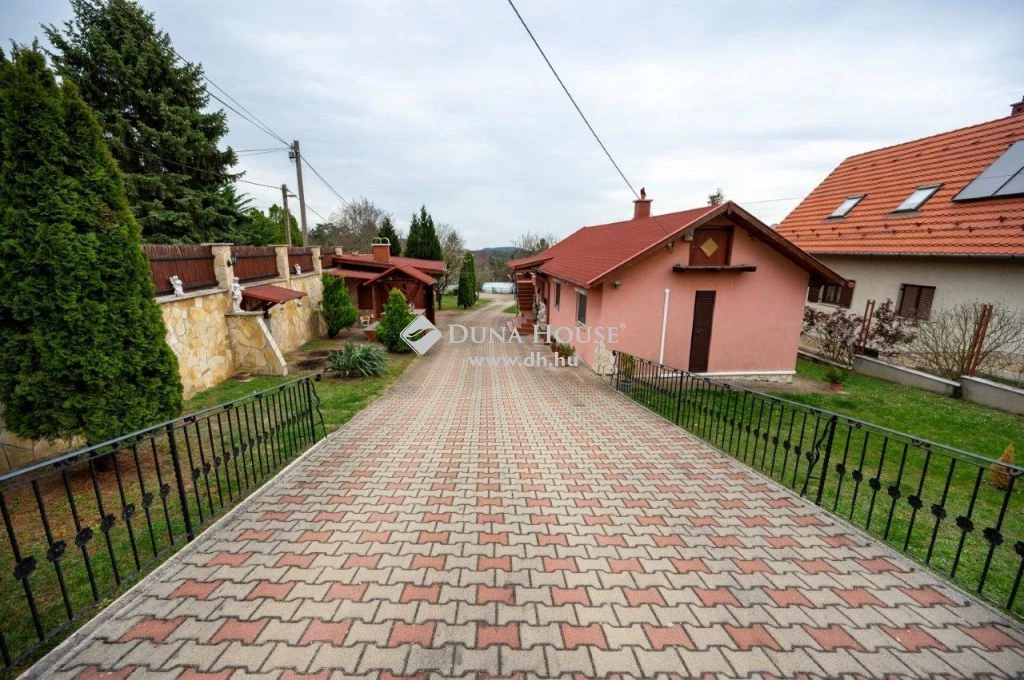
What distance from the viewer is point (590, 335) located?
11266 millimetres

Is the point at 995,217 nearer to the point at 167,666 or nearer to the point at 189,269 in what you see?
the point at 167,666

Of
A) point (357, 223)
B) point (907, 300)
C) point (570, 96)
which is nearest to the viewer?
point (570, 96)

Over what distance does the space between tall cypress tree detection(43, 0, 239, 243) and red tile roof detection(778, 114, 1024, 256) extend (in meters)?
24.7

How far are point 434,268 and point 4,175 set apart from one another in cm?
1895

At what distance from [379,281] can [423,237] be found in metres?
12.8

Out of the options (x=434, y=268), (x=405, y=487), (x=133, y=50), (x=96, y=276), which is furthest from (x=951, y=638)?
(x=133, y=50)

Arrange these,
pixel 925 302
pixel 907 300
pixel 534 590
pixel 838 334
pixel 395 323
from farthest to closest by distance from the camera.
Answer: pixel 395 323 < pixel 838 334 < pixel 907 300 < pixel 925 302 < pixel 534 590

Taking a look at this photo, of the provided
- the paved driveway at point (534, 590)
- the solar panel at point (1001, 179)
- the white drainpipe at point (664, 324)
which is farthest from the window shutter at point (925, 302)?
the paved driveway at point (534, 590)

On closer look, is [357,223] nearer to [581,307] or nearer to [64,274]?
[581,307]

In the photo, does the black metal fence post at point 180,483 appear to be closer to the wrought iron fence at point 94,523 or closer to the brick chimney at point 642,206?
the wrought iron fence at point 94,523

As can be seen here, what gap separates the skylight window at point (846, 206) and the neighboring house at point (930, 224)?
5 centimetres

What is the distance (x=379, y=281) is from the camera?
18.8 meters

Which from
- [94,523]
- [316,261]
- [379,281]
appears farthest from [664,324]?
[316,261]

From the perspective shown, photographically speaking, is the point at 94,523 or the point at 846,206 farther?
the point at 846,206
